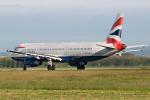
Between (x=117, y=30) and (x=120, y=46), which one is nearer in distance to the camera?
(x=120, y=46)

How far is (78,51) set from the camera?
198 feet

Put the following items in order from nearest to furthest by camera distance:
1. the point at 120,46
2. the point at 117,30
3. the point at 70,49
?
the point at 120,46 < the point at 117,30 < the point at 70,49

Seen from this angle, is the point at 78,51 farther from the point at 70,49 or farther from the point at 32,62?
the point at 32,62

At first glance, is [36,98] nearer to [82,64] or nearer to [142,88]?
[142,88]

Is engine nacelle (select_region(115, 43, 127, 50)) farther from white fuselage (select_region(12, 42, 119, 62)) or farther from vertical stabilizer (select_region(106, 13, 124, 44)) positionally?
vertical stabilizer (select_region(106, 13, 124, 44))

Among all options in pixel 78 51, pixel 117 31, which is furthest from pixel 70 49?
pixel 117 31

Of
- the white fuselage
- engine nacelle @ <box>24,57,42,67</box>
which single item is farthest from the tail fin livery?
engine nacelle @ <box>24,57,42,67</box>

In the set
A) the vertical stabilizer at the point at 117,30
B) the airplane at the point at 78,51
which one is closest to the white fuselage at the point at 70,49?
the airplane at the point at 78,51

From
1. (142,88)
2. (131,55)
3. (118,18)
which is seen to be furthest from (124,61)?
(142,88)

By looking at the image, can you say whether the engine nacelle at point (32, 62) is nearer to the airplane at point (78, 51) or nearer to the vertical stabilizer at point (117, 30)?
the airplane at point (78, 51)

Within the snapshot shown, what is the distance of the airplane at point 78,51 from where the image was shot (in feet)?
190

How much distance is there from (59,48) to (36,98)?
4029 cm

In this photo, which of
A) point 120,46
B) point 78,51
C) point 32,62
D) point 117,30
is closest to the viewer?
point 120,46

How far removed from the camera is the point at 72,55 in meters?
61.0
